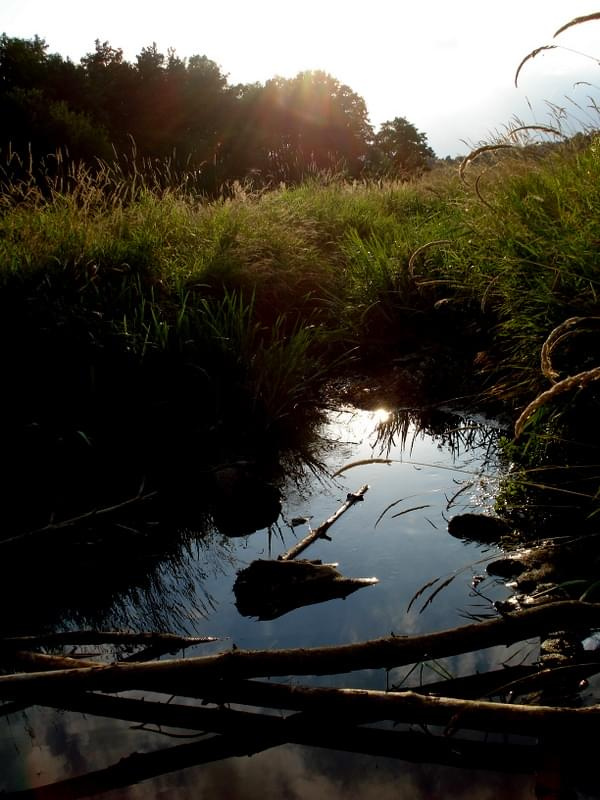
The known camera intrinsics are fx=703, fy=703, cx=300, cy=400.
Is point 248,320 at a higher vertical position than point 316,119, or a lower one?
lower

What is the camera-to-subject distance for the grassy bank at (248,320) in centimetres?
303

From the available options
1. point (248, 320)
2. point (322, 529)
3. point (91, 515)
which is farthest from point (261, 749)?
point (248, 320)

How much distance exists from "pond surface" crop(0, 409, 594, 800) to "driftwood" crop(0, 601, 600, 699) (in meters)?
0.21

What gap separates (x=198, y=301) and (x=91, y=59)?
31.6 meters

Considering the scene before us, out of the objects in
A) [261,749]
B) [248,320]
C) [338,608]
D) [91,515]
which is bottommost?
[261,749]

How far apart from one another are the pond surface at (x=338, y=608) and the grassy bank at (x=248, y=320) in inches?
17.1

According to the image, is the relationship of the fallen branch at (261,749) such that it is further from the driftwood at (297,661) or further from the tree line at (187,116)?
the tree line at (187,116)

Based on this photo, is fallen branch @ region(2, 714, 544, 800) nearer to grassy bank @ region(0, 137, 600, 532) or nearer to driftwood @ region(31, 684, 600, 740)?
driftwood @ region(31, 684, 600, 740)

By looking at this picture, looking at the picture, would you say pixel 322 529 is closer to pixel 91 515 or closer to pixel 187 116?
pixel 91 515

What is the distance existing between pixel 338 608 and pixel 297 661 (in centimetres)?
68

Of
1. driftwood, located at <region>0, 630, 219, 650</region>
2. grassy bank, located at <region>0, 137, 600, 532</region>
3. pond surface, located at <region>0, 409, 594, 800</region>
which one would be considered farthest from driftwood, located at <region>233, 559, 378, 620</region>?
grassy bank, located at <region>0, 137, 600, 532</region>

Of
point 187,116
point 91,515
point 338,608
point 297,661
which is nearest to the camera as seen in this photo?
point 297,661

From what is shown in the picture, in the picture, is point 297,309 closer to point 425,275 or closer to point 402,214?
point 425,275

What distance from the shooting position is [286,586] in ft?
7.70
